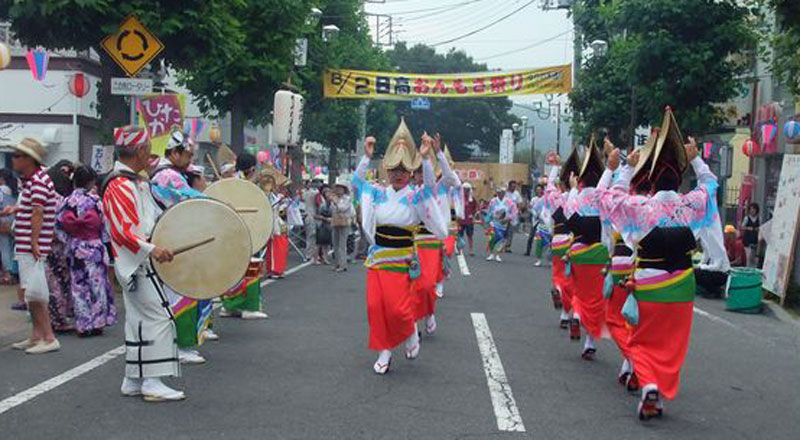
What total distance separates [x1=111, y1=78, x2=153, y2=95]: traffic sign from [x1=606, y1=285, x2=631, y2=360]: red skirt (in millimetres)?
7722

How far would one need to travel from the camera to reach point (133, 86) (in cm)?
1292

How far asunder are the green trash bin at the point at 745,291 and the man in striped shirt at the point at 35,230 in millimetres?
9882

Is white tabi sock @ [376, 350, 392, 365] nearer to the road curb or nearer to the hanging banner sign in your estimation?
the hanging banner sign

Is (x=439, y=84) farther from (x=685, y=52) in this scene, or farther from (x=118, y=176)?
(x=118, y=176)

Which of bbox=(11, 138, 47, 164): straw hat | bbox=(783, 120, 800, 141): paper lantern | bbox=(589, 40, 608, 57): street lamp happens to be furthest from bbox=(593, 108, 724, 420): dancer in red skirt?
bbox=(589, 40, 608, 57): street lamp

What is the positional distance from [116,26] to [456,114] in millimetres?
65158

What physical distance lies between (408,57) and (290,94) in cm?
5968

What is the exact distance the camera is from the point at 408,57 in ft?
264

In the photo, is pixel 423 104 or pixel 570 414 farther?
pixel 423 104

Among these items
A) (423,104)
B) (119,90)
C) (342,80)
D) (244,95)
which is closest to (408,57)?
(423,104)

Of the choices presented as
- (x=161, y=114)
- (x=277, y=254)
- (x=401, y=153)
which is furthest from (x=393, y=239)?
(x=277, y=254)

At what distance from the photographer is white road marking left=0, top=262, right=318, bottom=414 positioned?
662cm

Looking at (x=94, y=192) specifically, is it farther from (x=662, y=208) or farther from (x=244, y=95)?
(x=244, y=95)

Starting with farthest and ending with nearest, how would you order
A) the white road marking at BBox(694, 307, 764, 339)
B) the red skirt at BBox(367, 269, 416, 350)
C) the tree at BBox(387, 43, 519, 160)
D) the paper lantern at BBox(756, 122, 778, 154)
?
1. the tree at BBox(387, 43, 519, 160)
2. the paper lantern at BBox(756, 122, 778, 154)
3. the white road marking at BBox(694, 307, 764, 339)
4. the red skirt at BBox(367, 269, 416, 350)
